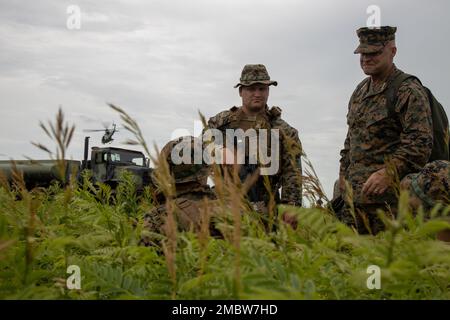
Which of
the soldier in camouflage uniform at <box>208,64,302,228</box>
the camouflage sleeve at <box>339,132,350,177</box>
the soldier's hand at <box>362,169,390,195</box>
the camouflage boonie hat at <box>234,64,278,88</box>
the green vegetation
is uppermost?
the camouflage boonie hat at <box>234,64,278,88</box>

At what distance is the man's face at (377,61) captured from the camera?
15.5 ft

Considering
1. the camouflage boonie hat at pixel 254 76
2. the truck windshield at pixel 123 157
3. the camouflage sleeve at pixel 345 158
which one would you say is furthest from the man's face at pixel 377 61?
the truck windshield at pixel 123 157

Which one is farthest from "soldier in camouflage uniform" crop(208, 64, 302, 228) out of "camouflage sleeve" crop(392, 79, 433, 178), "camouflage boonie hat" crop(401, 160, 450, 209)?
"camouflage boonie hat" crop(401, 160, 450, 209)

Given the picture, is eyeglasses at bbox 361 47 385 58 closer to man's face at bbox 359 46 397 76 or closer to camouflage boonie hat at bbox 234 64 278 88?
man's face at bbox 359 46 397 76

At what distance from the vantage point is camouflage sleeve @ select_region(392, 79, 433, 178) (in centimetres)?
422

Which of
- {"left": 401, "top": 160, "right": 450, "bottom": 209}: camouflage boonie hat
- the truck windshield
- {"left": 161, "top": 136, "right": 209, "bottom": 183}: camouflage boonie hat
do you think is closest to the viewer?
{"left": 401, "top": 160, "right": 450, "bottom": 209}: camouflage boonie hat

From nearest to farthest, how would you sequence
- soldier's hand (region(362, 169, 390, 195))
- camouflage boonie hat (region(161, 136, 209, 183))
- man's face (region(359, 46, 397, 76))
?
camouflage boonie hat (region(161, 136, 209, 183)) < soldier's hand (region(362, 169, 390, 195)) < man's face (region(359, 46, 397, 76))

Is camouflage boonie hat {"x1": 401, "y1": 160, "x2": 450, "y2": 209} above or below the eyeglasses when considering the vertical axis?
A: below

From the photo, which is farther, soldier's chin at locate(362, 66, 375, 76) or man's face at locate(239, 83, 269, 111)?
man's face at locate(239, 83, 269, 111)

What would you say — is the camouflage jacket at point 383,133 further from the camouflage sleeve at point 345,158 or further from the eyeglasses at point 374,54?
the eyeglasses at point 374,54

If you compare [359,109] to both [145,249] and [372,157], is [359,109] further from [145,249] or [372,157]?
Result: [145,249]

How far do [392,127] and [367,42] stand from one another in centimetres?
84
